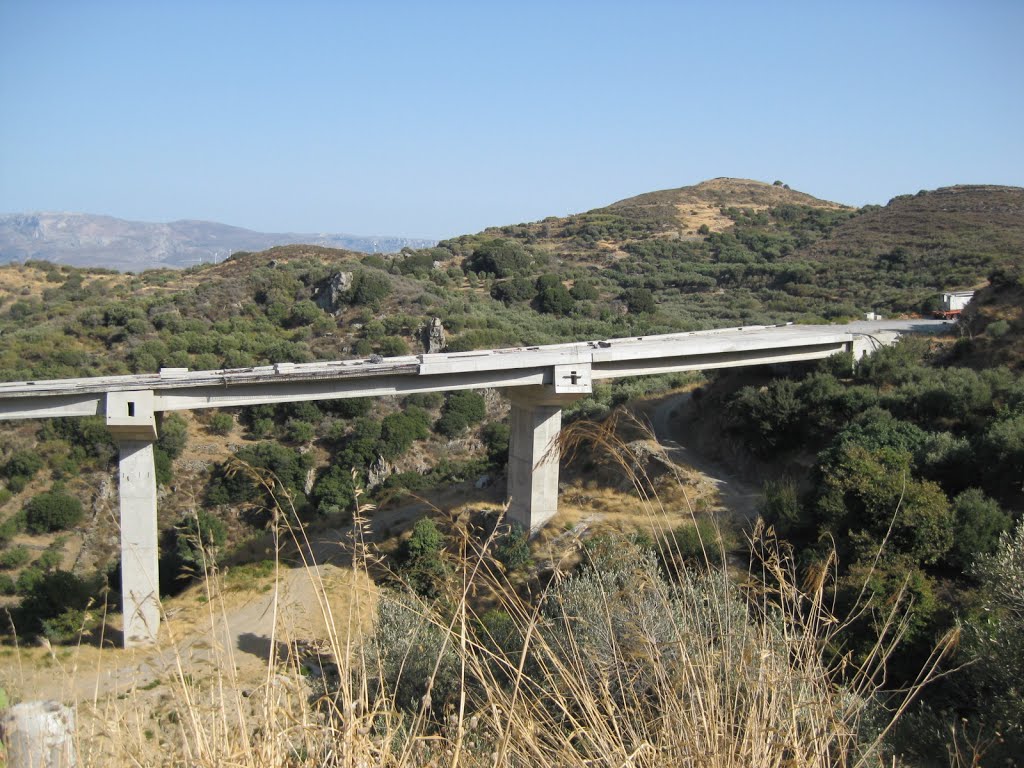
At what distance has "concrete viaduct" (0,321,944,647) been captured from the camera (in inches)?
700

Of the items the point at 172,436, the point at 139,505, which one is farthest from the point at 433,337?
the point at 139,505

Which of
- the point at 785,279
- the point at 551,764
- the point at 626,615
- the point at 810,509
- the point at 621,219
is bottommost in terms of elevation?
the point at 810,509

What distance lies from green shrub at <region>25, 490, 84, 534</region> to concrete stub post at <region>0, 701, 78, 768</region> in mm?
28396

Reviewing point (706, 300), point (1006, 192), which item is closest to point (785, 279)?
point (706, 300)

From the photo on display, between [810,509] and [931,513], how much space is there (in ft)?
11.3

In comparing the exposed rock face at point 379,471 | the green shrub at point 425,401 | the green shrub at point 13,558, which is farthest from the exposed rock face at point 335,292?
the green shrub at point 13,558

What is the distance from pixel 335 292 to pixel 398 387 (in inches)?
1034

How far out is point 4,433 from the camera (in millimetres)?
31953

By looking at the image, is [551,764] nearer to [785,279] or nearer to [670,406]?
[670,406]

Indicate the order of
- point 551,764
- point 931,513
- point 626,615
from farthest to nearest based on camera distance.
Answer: point 931,513 → point 626,615 → point 551,764

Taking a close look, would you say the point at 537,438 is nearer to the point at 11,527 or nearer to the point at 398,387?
the point at 398,387

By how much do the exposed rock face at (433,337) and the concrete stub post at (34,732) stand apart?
36823mm

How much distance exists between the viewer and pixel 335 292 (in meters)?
45.6

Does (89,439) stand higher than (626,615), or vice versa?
(626,615)
